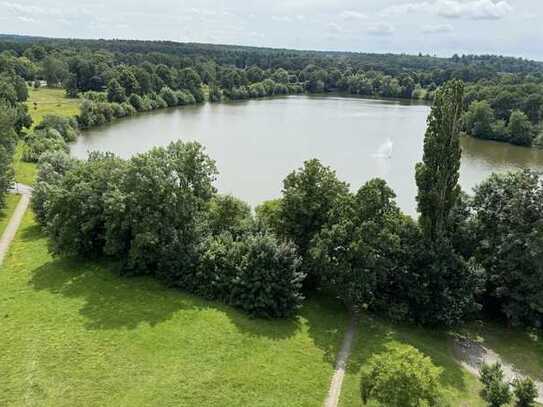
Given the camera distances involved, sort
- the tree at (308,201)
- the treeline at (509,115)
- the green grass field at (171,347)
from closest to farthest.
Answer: the green grass field at (171,347), the tree at (308,201), the treeline at (509,115)

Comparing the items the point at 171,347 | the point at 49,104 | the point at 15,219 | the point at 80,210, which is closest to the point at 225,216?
the point at 80,210

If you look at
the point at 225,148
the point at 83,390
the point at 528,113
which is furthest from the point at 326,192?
the point at 528,113

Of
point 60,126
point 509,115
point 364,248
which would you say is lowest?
point 60,126

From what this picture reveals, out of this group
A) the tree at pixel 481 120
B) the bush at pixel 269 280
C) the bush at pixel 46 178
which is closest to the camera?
the bush at pixel 269 280

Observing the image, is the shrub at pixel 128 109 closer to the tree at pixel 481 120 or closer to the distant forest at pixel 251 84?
the distant forest at pixel 251 84

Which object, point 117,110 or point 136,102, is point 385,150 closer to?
point 117,110

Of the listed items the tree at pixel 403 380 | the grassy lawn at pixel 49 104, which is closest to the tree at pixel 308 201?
the tree at pixel 403 380
